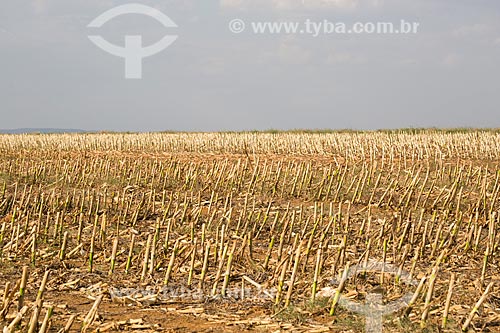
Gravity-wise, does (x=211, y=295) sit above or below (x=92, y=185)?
below

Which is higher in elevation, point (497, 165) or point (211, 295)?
point (497, 165)

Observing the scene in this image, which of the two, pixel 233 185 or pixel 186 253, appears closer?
pixel 186 253

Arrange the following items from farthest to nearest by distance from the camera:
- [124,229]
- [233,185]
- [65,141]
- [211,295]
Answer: [65,141] < [233,185] < [124,229] < [211,295]

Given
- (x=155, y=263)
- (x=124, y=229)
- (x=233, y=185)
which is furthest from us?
(x=233, y=185)

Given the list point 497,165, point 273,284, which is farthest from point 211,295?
point 497,165

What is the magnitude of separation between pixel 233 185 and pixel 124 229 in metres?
4.04

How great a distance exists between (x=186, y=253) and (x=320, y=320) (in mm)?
2411

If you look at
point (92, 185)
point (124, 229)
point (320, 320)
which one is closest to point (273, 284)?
point (320, 320)

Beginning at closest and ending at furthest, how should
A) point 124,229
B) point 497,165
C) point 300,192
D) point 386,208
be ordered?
point 124,229, point 386,208, point 300,192, point 497,165

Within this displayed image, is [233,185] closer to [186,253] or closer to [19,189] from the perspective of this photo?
[19,189]

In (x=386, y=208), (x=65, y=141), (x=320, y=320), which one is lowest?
(x=320, y=320)

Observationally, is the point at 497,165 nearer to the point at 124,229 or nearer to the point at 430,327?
the point at 124,229

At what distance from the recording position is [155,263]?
22.7ft

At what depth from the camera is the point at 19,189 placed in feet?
40.6
